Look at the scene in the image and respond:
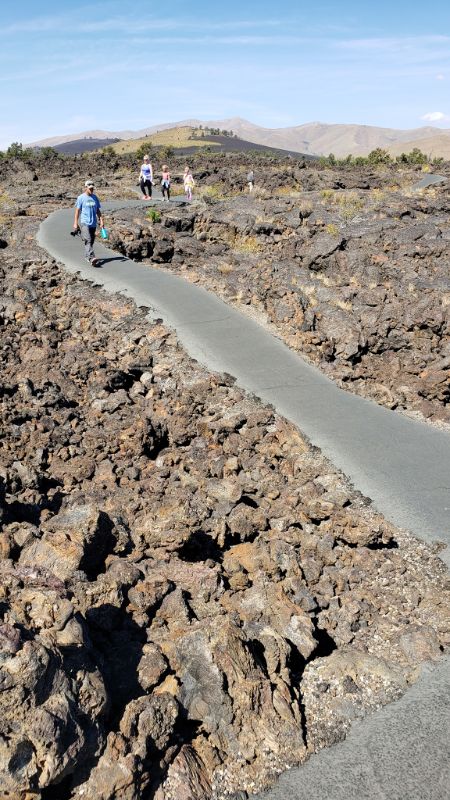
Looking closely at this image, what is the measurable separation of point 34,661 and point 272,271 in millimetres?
10913

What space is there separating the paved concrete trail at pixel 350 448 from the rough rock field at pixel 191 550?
187 millimetres

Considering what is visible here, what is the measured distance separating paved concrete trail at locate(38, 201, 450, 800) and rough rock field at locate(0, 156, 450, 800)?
0.19 metres

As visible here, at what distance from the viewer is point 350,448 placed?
7.14 metres

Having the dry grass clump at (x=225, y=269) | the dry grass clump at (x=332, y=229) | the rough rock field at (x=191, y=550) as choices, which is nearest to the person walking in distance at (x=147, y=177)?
the dry grass clump at (x=332, y=229)

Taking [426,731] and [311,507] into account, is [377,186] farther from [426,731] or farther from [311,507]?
[426,731]

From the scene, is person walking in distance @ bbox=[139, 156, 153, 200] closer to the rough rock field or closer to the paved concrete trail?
the paved concrete trail

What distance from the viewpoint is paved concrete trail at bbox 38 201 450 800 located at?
343cm

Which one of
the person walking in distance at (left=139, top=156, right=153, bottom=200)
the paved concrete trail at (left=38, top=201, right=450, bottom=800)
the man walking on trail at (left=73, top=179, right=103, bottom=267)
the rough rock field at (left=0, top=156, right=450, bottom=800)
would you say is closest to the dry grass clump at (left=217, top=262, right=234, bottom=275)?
the rough rock field at (left=0, top=156, right=450, bottom=800)

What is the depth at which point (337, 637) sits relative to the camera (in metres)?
4.59

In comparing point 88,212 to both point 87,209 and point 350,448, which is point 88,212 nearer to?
point 87,209

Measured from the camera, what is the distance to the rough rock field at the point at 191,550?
323 centimetres

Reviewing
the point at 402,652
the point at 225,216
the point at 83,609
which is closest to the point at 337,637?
the point at 402,652

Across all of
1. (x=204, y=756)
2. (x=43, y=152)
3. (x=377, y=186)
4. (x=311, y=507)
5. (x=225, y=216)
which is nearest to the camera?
(x=204, y=756)

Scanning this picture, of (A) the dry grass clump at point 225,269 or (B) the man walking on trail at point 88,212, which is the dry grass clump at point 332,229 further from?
(B) the man walking on trail at point 88,212
